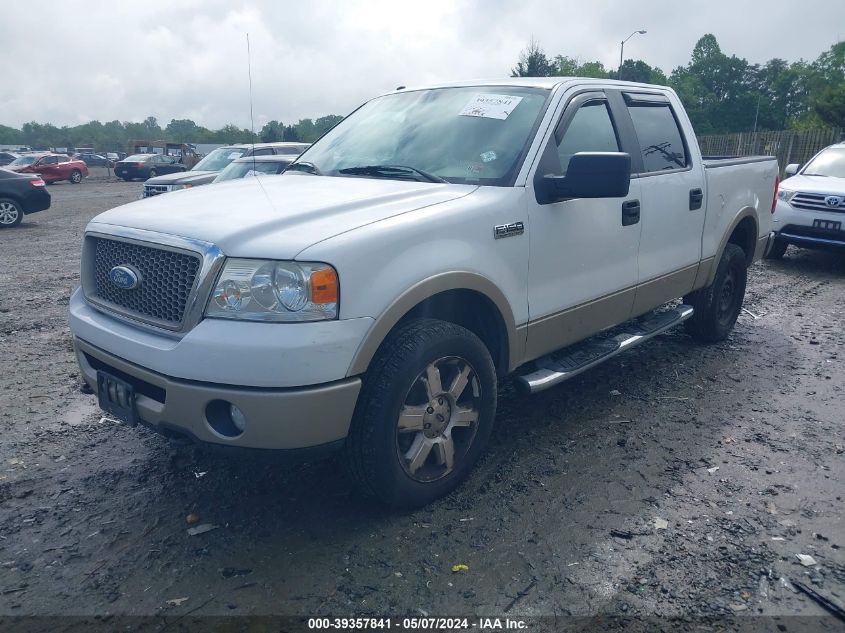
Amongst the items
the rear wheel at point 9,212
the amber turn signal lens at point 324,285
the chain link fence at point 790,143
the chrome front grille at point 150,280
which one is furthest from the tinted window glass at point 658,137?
the chain link fence at point 790,143

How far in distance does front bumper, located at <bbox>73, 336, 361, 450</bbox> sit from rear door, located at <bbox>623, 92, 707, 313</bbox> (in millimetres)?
2507

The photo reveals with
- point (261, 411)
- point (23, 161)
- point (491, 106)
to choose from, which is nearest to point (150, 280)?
point (261, 411)

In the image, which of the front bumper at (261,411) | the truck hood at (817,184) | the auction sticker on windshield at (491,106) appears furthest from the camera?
the truck hood at (817,184)

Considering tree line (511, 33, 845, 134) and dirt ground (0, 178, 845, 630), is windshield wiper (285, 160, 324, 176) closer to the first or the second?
dirt ground (0, 178, 845, 630)

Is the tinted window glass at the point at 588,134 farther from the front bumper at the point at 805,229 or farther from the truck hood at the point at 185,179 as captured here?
the truck hood at the point at 185,179

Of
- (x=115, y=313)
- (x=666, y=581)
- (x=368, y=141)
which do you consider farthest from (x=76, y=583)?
(x=368, y=141)

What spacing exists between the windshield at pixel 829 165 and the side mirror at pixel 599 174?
27.1ft

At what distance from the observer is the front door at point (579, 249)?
143 inches

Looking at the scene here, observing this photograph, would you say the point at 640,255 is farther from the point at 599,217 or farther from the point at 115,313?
the point at 115,313

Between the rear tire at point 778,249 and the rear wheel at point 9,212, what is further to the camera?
the rear wheel at point 9,212

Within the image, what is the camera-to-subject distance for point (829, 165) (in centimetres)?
1017

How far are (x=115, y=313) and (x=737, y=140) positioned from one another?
87.7 ft

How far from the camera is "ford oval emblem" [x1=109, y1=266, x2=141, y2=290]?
298cm

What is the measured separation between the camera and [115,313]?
3156mm
